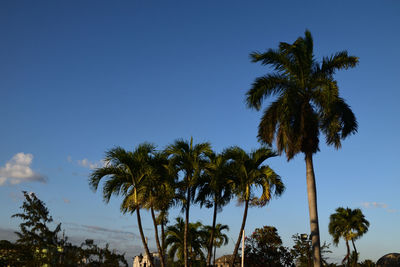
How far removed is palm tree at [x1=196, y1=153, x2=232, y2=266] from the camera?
25078 mm

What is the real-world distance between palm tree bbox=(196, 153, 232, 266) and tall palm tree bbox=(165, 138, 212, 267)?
2.34 feet

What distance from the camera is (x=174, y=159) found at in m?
24.9

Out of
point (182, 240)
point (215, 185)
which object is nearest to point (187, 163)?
point (215, 185)

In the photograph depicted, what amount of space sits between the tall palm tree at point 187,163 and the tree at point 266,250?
12.3 m

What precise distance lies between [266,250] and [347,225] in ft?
73.6

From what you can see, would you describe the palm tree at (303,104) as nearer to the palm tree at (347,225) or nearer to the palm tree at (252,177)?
the palm tree at (252,177)

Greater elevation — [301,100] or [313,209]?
[301,100]

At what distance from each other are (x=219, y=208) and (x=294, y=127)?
30.7 ft

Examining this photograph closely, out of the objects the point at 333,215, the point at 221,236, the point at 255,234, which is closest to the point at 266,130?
the point at 255,234

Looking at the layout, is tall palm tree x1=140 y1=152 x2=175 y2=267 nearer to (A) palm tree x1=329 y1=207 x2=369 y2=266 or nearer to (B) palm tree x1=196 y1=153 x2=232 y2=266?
(B) palm tree x1=196 y1=153 x2=232 y2=266

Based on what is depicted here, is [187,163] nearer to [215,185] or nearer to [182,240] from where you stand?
[215,185]

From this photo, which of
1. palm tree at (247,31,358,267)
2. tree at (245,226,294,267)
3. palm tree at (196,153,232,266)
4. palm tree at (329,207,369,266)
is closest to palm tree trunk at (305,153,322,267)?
palm tree at (247,31,358,267)

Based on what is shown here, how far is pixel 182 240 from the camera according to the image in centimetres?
3878

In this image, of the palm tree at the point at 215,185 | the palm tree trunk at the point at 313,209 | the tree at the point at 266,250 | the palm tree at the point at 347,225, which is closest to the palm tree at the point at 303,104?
the palm tree trunk at the point at 313,209
